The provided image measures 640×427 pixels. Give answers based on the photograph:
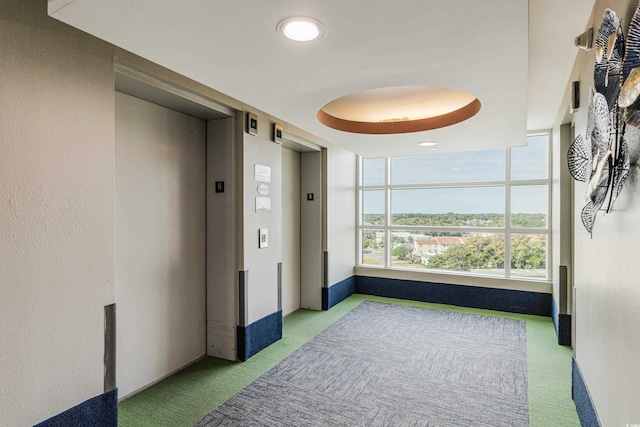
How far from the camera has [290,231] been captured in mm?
4703

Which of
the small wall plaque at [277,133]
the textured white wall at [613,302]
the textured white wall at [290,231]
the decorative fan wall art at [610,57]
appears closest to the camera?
the decorative fan wall art at [610,57]

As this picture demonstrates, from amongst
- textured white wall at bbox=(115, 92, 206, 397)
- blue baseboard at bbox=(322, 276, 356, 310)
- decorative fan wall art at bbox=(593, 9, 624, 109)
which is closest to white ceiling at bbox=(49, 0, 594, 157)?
decorative fan wall art at bbox=(593, 9, 624, 109)

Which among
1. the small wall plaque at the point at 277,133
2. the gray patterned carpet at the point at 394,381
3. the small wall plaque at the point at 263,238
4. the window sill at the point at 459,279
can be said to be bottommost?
the gray patterned carpet at the point at 394,381

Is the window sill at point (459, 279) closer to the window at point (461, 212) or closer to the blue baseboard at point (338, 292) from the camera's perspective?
the window at point (461, 212)

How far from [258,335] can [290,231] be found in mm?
1619

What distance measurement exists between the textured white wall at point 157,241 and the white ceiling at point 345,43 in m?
0.82

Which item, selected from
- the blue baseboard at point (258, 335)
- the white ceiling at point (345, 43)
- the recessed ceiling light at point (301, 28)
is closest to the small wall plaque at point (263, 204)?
the white ceiling at point (345, 43)

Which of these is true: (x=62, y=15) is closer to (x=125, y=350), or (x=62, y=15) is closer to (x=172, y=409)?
(x=125, y=350)

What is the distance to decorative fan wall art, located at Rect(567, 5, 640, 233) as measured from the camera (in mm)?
959

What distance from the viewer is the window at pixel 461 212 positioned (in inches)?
192

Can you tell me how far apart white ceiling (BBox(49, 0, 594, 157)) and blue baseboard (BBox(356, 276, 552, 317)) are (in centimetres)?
292

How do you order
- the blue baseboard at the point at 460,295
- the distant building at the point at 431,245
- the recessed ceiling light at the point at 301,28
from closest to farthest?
the recessed ceiling light at the point at 301,28 → the blue baseboard at the point at 460,295 → the distant building at the point at 431,245

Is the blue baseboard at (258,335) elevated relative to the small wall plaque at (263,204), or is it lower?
lower

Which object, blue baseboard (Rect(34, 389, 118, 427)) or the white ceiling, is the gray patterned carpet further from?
the white ceiling
